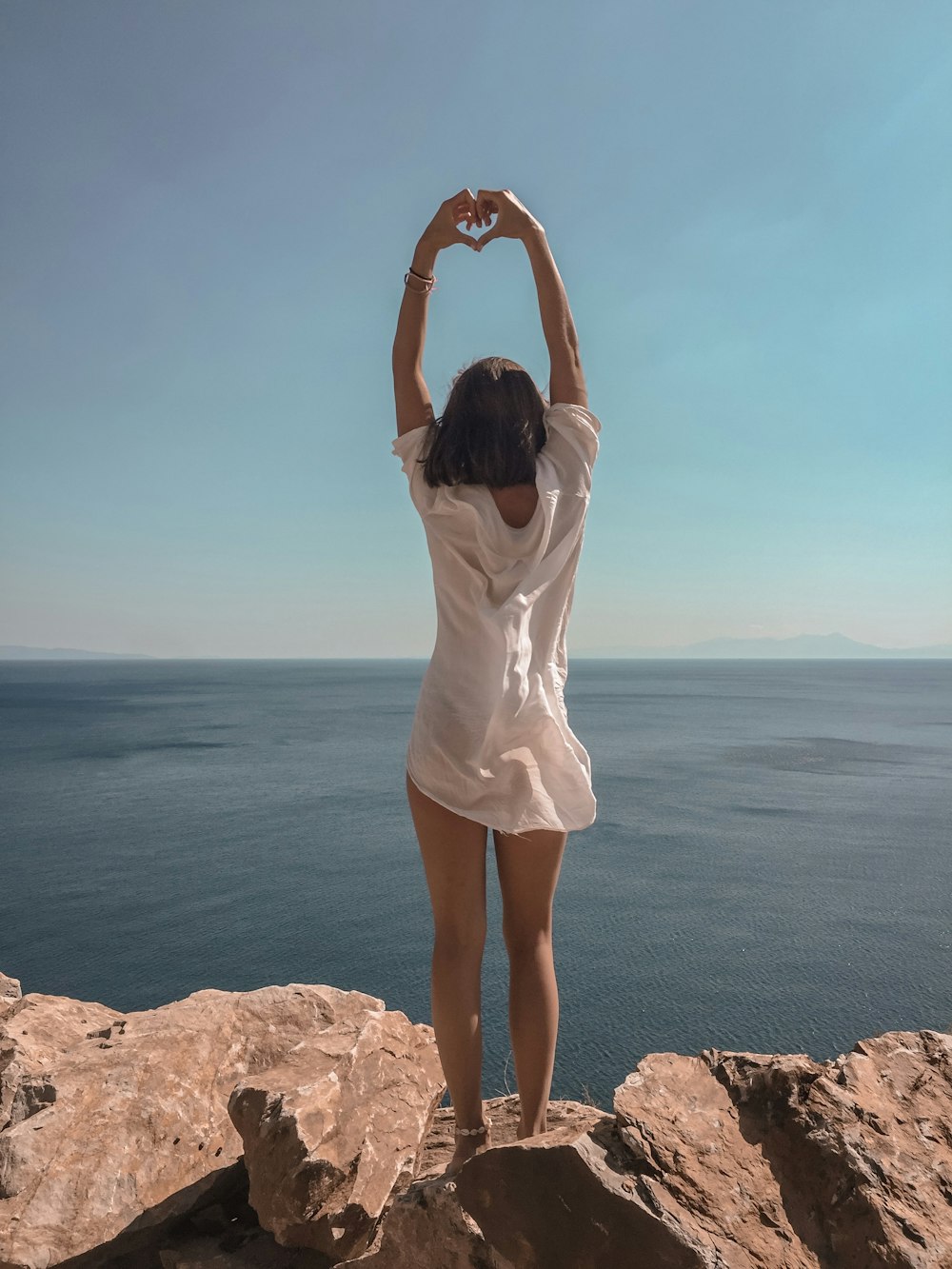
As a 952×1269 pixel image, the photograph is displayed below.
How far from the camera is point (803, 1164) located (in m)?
1.69

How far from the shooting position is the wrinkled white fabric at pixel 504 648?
195 cm

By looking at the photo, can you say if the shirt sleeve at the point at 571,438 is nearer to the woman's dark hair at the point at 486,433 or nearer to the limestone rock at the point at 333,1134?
the woman's dark hair at the point at 486,433

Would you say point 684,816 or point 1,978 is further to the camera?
point 684,816

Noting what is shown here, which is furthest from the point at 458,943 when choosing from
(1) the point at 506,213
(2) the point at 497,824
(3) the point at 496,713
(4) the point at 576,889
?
(4) the point at 576,889

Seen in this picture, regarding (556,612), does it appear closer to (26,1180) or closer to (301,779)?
(26,1180)

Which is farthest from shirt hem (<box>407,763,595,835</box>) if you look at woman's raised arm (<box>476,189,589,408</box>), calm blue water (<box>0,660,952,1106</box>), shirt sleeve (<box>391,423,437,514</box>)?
calm blue water (<box>0,660,952,1106</box>)

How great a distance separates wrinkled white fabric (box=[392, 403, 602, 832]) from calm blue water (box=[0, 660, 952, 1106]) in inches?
250

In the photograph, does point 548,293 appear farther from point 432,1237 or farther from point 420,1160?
point 420,1160

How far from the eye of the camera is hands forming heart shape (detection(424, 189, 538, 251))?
2273 millimetres

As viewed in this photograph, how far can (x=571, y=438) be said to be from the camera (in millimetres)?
2104

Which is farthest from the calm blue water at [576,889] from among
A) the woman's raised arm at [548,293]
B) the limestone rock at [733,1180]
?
the woman's raised arm at [548,293]

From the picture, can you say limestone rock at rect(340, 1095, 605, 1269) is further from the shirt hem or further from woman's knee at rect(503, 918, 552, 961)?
the shirt hem

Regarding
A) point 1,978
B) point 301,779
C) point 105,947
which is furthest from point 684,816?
point 1,978

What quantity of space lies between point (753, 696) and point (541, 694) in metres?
99.8
